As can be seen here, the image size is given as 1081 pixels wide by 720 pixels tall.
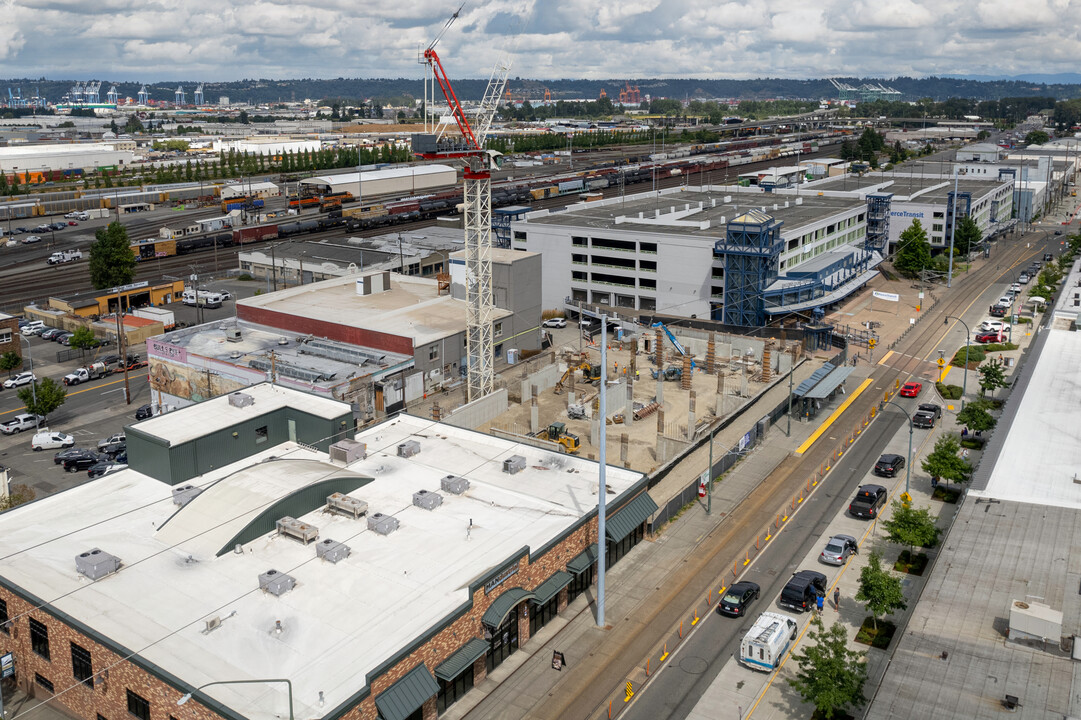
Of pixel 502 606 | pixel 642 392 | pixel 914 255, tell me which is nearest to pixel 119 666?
pixel 502 606

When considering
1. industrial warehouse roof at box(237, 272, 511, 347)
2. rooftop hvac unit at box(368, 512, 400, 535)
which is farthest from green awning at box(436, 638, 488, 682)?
industrial warehouse roof at box(237, 272, 511, 347)

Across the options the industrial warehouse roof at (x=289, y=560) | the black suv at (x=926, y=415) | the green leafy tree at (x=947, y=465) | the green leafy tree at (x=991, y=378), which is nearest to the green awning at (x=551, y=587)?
the industrial warehouse roof at (x=289, y=560)

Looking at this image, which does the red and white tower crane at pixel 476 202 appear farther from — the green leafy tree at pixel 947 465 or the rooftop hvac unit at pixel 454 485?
the green leafy tree at pixel 947 465

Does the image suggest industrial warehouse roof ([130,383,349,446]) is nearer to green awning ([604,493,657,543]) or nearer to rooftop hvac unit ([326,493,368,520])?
rooftop hvac unit ([326,493,368,520])

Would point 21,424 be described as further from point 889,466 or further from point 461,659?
point 889,466

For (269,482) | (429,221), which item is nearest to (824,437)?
(269,482)

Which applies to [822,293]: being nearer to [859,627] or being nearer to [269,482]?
[859,627]
